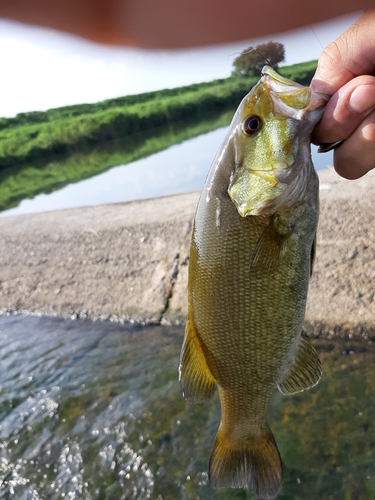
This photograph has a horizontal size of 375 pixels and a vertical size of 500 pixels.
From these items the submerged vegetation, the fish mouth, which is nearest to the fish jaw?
the fish mouth

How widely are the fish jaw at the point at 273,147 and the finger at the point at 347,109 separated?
3.1 inches

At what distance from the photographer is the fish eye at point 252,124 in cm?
142

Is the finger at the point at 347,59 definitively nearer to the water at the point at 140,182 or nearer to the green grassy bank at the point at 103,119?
the water at the point at 140,182

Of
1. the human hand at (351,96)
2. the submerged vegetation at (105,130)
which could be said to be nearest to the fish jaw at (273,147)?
the human hand at (351,96)

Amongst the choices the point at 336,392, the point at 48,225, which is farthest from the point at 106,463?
the point at 48,225

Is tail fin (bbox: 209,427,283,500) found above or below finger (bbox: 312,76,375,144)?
below

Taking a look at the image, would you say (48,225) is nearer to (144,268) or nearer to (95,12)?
(144,268)

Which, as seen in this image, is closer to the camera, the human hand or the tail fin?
the human hand

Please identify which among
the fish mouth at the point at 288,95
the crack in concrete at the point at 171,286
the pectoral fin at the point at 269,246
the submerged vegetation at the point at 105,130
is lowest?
the submerged vegetation at the point at 105,130

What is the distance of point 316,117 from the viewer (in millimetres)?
1459

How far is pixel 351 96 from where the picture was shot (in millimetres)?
1480

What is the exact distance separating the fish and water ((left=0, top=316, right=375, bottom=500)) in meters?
1.66

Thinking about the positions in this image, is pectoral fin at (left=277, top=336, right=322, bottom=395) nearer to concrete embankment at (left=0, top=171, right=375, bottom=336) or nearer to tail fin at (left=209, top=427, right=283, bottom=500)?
tail fin at (left=209, top=427, right=283, bottom=500)

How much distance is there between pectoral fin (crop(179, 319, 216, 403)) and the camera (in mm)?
1682
